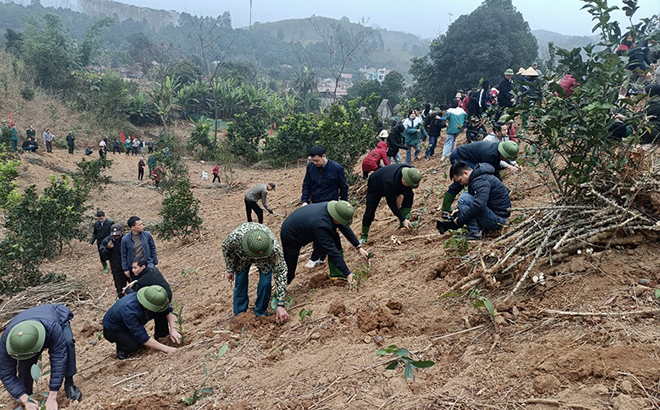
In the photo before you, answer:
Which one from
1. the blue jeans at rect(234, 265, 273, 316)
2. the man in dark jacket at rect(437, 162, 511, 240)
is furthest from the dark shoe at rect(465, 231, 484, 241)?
the blue jeans at rect(234, 265, 273, 316)

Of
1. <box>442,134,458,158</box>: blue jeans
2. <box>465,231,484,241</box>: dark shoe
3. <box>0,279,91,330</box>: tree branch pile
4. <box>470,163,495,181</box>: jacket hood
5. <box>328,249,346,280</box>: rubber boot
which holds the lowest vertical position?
<box>0,279,91,330</box>: tree branch pile

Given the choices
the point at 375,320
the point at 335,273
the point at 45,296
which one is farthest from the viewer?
the point at 45,296

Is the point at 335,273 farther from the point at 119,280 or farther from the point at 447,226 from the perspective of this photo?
the point at 119,280

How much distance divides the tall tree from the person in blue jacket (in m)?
20.7

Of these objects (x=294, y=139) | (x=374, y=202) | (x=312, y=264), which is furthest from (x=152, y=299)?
(x=294, y=139)

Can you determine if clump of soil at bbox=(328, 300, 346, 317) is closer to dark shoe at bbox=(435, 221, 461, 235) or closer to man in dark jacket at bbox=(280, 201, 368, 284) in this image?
man in dark jacket at bbox=(280, 201, 368, 284)

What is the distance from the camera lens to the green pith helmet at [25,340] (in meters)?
3.27

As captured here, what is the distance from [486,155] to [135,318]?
421 cm

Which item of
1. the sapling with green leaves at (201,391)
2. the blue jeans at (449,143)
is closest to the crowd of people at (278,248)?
the sapling with green leaves at (201,391)

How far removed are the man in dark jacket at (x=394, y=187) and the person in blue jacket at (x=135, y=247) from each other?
2.77 meters

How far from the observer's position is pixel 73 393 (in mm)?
3635

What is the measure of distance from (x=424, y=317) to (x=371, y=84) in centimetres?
3429

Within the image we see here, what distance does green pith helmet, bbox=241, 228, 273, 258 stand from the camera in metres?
3.74

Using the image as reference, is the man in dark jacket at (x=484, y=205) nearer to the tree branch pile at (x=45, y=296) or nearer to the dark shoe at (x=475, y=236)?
the dark shoe at (x=475, y=236)
